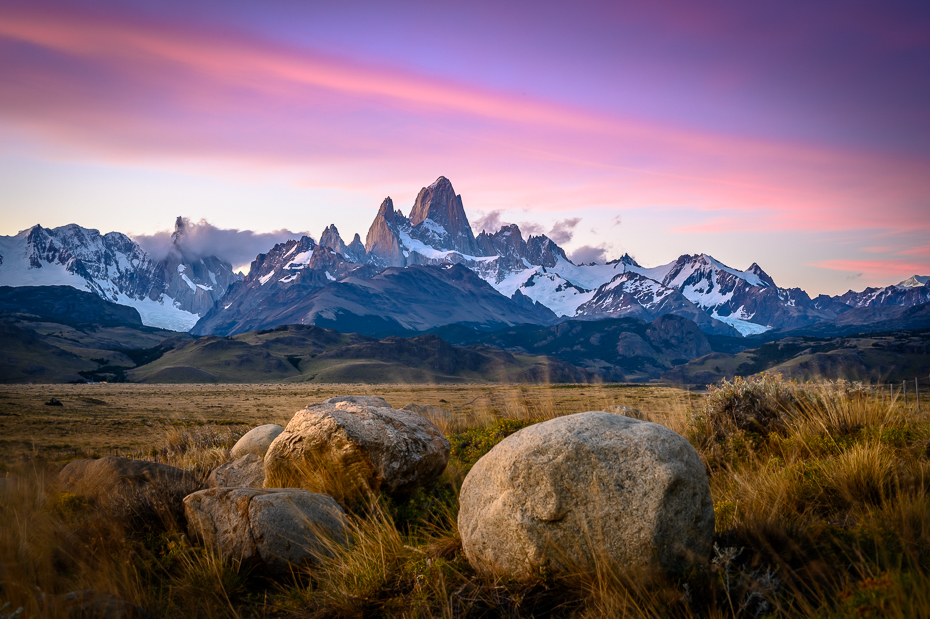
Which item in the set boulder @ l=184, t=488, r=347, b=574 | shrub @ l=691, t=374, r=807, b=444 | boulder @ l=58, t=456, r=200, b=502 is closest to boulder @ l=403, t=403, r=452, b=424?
boulder @ l=58, t=456, r=200, b=502

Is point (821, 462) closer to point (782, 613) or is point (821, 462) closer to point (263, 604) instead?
point (782, 613)

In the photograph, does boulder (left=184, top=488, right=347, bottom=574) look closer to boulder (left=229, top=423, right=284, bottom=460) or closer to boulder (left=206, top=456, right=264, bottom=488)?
boulder (left=206, top=456, right=264, bottom=488)

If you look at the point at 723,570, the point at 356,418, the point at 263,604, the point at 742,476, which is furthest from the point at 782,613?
the point at 356,418

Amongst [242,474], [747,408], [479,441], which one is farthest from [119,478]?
[747,408]

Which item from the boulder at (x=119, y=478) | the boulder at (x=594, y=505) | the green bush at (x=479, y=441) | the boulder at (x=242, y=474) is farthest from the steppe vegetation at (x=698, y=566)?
the boulder at (x=242, y=474)

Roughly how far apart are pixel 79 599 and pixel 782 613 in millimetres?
6113

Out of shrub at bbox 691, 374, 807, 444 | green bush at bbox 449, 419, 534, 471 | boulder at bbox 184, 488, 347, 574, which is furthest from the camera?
green bush at bbox 449, 419, 534, 471

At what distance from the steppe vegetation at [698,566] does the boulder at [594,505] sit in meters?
0.16

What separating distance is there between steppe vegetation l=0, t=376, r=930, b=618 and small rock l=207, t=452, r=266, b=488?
2210mm

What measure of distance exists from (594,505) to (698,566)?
3.35ft

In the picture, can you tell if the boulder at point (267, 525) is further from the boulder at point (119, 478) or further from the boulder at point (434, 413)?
the boulder at point (434, 413)

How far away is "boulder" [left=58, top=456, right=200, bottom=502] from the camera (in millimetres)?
9023

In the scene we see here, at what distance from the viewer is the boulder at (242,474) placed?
10.5m

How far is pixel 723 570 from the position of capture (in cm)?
480
